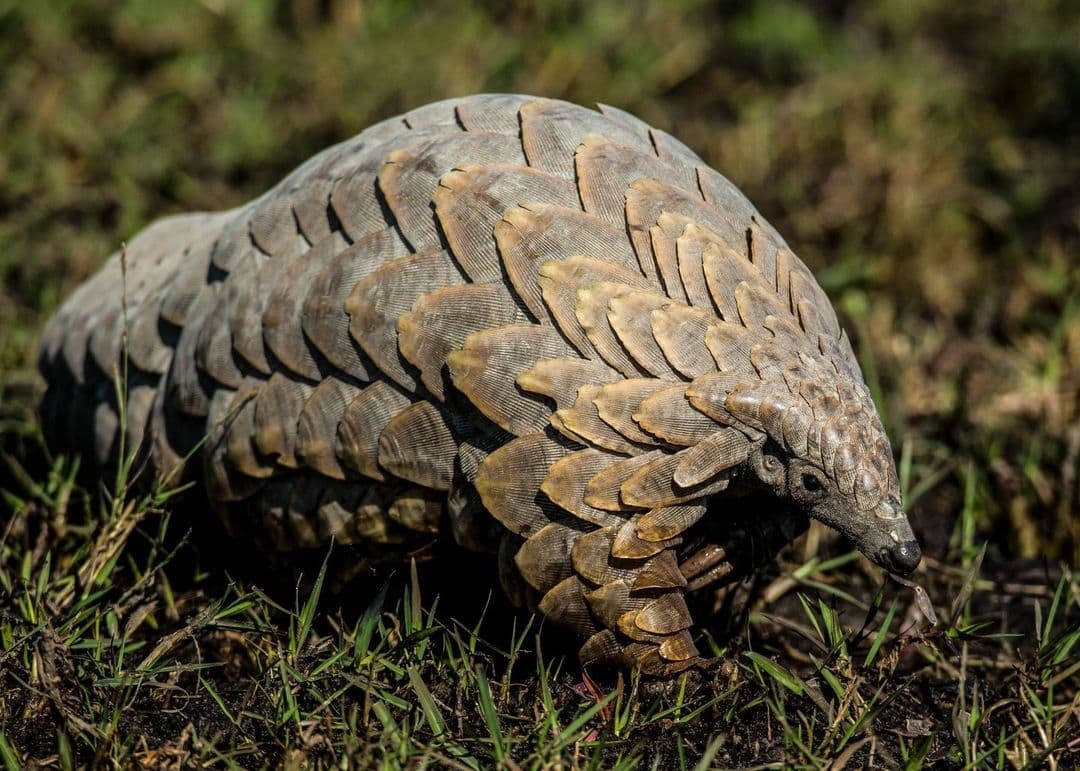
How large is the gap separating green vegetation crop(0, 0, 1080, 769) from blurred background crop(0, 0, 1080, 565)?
14mm

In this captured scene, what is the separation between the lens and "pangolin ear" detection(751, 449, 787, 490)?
2072 millimetres

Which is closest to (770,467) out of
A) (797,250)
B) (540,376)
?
(540,376)

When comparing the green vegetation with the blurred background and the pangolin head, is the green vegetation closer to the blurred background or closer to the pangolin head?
the blurred background

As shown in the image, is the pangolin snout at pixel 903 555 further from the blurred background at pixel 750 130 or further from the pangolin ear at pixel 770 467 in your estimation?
the blurred background at pixel 750 130

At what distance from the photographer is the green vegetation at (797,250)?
2.18 m

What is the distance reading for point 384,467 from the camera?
7.17 feet

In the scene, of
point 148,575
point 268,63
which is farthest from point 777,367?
point 268,63

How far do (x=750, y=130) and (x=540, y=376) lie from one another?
2.80 meters

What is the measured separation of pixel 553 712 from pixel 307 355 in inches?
30.1

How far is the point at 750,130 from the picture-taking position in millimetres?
4574

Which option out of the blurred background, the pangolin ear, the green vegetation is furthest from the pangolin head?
the blurred background

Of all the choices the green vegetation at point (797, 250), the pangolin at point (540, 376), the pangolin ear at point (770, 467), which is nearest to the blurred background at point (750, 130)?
the green vegetation at point (797, 250)

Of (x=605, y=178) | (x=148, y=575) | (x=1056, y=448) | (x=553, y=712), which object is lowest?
(x=1056, y=448)

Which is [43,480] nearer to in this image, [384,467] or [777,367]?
[384,467]
